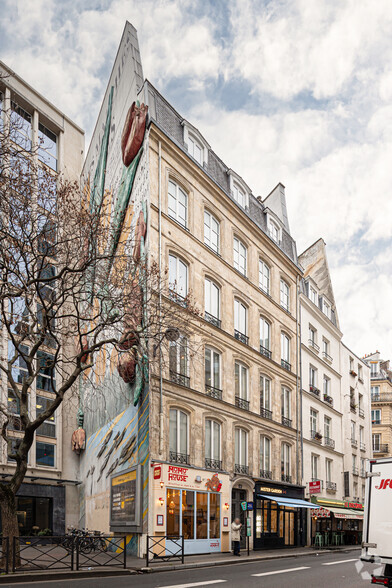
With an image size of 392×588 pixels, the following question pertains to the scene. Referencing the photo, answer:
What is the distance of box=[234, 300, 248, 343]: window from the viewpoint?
90.7 feet

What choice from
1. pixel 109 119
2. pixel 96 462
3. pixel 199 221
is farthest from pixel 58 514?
pixel 109 119

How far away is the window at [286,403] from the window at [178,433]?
10.2 m

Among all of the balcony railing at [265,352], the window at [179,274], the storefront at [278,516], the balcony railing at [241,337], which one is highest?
the window at [179,274]

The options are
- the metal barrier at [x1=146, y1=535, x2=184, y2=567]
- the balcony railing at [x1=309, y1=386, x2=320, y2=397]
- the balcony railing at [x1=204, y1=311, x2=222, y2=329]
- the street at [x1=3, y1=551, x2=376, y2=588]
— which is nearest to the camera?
the street at [x1=3, y1=551, x2=376, y2=588]

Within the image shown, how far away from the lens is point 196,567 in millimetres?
17422

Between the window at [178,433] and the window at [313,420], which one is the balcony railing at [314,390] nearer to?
the window at [313,420]

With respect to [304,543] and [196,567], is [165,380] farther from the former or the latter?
[304,543]

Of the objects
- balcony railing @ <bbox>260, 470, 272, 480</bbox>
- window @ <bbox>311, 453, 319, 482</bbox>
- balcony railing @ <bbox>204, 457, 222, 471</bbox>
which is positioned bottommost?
window @ <bbox>311, 453, 319, 482</bbox>

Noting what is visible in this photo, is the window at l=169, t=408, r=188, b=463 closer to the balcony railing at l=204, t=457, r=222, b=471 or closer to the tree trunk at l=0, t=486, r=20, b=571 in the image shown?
the balcony railing at l=204, t=457, r=222, b=471

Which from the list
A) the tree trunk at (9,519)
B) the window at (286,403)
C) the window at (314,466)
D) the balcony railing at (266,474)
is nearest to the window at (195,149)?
the window at (286,403)

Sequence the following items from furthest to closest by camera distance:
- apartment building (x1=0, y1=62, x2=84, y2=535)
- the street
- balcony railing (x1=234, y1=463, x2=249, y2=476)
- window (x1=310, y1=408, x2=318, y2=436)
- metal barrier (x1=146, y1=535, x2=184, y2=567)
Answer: window (x1=310, y1=408, x2=318, y2=436), apartment building (x1=0, y1=62, x2=84, y2=535), balcony railing (x1=234, y1=463, x2=249, y2=476), metal barrier (x1=146, y1=535, x2=184, y2=567), the street

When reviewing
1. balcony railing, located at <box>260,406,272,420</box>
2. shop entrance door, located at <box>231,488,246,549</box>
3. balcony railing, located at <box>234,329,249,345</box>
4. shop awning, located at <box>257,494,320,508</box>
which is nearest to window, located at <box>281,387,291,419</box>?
balcony railing, located at <box>260,406,272,420</box>

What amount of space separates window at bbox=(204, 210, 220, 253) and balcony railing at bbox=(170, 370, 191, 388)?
6.47 meters

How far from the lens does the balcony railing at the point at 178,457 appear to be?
21080mm
